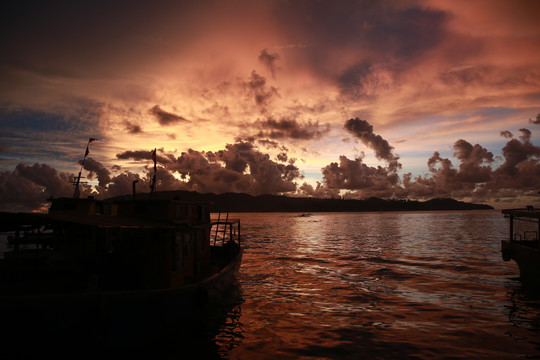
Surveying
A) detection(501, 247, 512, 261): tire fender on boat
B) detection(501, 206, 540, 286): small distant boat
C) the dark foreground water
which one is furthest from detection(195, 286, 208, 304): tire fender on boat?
detection(501, 247, 512, 261): tire fender on boat

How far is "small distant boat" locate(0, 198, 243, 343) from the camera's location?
10.6 meters

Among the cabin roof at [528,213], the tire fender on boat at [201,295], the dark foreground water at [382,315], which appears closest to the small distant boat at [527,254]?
the cabin roof at [528,213]

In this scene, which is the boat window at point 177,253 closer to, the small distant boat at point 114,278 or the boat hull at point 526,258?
the small distant boat at point 114,278

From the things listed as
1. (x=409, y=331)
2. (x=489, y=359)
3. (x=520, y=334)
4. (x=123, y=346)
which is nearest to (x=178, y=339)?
(x=123, y=346)

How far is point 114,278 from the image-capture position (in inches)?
517

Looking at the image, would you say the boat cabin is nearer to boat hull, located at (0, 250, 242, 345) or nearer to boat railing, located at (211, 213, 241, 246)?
boat hull, located at (0, 250, 242, 345)

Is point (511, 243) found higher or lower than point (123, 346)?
higher

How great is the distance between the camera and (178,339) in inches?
527

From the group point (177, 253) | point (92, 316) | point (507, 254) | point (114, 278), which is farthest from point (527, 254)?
point (92, 316)

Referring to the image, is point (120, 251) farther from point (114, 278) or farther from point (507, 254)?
point (507, 254)

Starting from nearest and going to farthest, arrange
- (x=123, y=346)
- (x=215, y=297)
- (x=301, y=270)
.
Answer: (x=123, y=346) < (x=215, y=297) < (x=301, y=270)

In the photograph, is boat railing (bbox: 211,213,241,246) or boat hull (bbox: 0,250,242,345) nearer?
boat hull (bbox: 0,250,242,345)

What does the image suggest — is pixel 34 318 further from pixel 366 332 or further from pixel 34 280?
pixel 366 332

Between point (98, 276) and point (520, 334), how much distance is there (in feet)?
58.4
